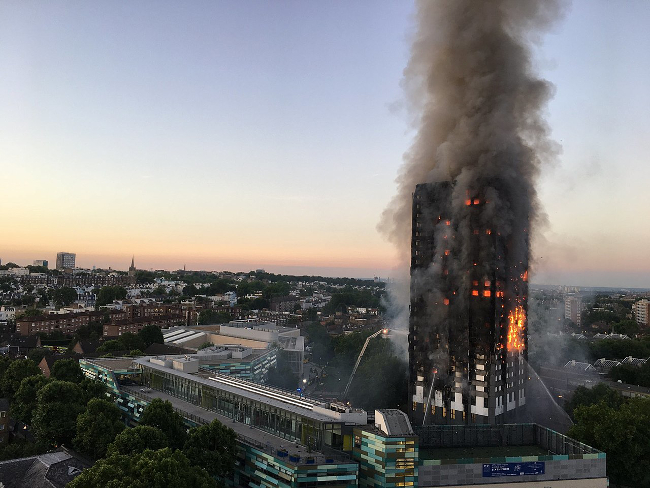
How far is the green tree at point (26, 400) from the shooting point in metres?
48.8

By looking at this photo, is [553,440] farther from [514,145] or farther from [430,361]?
[514,145]

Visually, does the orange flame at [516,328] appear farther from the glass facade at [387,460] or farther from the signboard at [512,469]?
the glass facade at [387,460]

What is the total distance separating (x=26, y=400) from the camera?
50.1 metres

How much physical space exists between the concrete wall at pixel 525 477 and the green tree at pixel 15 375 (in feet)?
140

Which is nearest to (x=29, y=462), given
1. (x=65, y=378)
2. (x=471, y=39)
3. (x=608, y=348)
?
(x=65, y=378)

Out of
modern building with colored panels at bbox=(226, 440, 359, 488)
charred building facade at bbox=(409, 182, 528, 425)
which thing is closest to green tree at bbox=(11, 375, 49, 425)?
modern building with colored panels at bbox=(226, 440, 359, 488)

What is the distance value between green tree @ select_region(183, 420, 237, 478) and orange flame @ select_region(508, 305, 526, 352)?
31097 mm

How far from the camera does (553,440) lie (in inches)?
1614

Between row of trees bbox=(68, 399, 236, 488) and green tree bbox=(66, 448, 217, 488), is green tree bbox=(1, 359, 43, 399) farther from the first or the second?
green tree bbox=(66, 448, 217, 488)

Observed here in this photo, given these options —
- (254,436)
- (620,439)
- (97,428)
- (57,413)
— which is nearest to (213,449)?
(254,436)

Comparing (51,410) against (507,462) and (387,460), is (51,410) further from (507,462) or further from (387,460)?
(507,462)

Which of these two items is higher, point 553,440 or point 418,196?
point 418,196

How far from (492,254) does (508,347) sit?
9.34 meters

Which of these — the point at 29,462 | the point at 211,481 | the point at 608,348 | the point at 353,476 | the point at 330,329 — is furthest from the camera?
the point at 330,329
